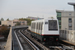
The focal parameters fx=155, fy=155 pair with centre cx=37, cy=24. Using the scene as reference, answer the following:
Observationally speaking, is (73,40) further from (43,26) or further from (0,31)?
(0,31)

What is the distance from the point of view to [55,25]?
17156mm

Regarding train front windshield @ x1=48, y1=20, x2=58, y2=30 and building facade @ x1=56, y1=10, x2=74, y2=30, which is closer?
train front windshield @ x1=48, y1=20, x2=58, y2=30

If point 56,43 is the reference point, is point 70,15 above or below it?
above

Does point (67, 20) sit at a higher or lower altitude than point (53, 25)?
higher

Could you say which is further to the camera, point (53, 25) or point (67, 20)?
point (67, 20)

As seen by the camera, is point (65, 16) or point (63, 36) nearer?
point (63, 36)

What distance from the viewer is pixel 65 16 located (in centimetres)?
4544

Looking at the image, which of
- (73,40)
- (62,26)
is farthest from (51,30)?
(62,26)

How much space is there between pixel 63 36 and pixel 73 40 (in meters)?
3.78

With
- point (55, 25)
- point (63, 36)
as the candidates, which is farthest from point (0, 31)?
point (55, 25)

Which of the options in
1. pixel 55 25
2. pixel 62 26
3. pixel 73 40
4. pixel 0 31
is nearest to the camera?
pixel 55 25

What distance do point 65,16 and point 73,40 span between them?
90.6 ft

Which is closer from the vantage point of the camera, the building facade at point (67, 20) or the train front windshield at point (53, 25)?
the train front windshield at point (53, 25)

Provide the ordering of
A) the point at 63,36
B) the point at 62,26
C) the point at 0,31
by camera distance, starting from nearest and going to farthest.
Result: the point at 63,36 < the point at 62,26 < the point at 0,31
